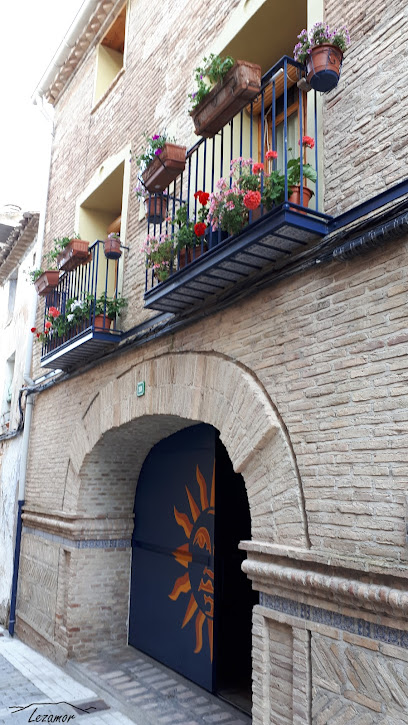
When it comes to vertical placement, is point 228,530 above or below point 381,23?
below

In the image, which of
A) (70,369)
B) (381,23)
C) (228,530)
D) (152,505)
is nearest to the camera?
(381,23)

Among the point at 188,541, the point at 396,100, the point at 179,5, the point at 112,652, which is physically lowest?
the point at 112,652

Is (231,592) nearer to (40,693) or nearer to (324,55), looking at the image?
(40,693)

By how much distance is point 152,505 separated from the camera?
23.2ft

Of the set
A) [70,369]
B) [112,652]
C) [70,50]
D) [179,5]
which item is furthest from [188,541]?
[70,50]

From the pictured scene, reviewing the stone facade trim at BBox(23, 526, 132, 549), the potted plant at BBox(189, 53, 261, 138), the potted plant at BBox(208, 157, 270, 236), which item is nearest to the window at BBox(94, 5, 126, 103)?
the potted plant at BBox(189, 53, 261, 138)

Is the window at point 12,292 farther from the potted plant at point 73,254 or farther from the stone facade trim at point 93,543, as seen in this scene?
the stone facade trim at point 93,543

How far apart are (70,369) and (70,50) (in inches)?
199

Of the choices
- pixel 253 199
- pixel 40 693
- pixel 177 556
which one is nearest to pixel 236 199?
pixel 253 199

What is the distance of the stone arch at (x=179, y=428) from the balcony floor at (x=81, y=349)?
1.46 feet

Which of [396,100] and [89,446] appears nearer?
[396,100]

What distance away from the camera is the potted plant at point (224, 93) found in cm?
411

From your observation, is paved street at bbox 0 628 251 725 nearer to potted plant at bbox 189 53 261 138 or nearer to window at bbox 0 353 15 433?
potted plant at bbox 189 53 261 138

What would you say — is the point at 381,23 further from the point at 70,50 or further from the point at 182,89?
the point at 70,50
